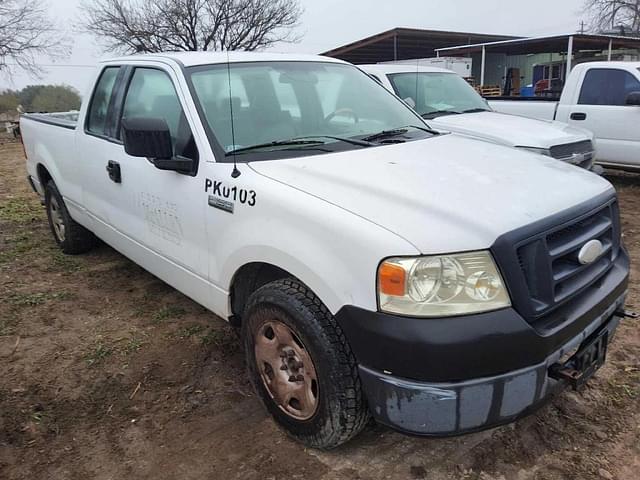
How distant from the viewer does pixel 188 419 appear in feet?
9.38

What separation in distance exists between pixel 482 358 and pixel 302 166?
4.01 ft

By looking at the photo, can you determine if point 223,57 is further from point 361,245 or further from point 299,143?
point 361,245

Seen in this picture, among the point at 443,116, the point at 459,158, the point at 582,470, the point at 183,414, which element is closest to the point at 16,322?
the point at 183,414

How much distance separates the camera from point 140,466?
8.29 ft

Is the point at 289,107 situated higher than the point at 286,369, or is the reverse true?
the point at 289,107

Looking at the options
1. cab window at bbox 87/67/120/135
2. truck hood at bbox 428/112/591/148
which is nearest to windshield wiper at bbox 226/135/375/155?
cab window at bbox 87/67/120/135

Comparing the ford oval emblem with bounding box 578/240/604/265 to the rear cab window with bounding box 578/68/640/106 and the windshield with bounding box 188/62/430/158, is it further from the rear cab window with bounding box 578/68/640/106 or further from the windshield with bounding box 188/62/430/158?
the rear cab window with bounding box 578/68/640/106

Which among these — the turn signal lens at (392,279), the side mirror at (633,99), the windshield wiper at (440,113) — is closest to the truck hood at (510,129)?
the windshield wiper at (440,113)

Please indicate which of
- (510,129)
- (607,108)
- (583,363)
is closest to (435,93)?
(510,129)

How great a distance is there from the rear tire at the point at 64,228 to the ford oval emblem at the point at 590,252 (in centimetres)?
438

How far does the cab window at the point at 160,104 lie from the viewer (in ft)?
9.98

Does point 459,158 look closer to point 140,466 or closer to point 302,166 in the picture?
point 302,166

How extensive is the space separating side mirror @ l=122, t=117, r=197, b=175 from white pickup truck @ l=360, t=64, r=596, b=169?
3.96 meters

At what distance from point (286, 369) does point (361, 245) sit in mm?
810
